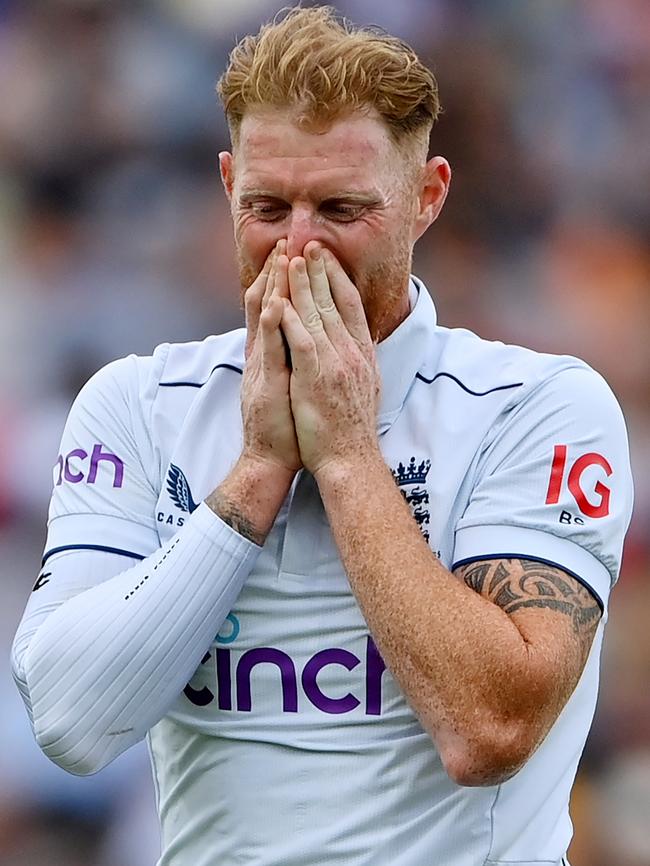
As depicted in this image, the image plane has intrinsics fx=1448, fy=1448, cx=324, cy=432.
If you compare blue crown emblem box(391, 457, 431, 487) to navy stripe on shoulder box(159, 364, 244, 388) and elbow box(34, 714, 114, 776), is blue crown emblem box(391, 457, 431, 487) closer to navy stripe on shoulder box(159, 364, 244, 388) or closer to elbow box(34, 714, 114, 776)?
navy stripe on shoulder box(159, 364, 244, 388)

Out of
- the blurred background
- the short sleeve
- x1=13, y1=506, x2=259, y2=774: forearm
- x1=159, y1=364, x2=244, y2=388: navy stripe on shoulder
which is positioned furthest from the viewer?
the blurred background

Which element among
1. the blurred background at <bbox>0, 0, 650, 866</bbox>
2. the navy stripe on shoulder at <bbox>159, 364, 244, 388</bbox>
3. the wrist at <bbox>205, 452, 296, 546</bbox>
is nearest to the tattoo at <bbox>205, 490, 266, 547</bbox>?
the wrist at <bbox>205, 452, 296, 546</bbox>

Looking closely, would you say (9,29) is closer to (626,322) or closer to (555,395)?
(626,322)

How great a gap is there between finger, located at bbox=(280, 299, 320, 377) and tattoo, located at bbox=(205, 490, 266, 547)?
236mm

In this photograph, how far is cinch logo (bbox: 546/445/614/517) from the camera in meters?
2.23

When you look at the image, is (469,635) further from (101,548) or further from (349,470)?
(101,548)

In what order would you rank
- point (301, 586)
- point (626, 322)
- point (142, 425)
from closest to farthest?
point (301, 586) → point (142, 425) → point (626, 322)

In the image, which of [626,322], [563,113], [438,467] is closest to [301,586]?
[438,467]

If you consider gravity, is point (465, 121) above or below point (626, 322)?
above

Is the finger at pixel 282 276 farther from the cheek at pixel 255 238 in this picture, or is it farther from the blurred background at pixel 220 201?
the blurred background at pixel 220 201

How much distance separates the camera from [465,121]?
588 centimetres

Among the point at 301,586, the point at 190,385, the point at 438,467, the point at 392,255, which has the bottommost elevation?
the point at 301,586

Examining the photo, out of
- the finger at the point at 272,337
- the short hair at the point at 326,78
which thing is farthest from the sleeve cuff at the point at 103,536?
the short hair at the point at 326,78

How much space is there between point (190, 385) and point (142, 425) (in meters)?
0.11
